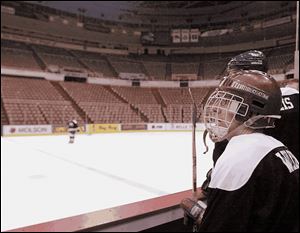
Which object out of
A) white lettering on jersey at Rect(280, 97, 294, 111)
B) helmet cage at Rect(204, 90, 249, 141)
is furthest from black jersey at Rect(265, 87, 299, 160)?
helmet cage at Rect(204, 90, 249, 141)

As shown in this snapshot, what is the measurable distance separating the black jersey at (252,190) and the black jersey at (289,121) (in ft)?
3.24

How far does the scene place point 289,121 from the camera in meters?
1.88

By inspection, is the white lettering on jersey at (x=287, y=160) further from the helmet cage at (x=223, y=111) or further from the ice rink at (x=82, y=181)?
the ice rink at (x=82, y=181)

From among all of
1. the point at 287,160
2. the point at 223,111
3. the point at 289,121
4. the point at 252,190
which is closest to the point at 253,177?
the point at 252,190

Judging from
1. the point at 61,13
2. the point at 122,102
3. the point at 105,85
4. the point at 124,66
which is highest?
the point at 61,13

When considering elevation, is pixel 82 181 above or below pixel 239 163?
below

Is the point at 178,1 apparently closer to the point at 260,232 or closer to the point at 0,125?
the point at 0,125

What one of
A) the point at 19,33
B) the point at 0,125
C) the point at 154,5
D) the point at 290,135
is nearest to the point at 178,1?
the point at 154,5

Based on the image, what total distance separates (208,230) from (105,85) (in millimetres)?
21973

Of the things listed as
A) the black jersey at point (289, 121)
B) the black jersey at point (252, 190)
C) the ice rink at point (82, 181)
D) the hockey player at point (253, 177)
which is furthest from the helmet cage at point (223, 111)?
the black jersey at point (289, 121)

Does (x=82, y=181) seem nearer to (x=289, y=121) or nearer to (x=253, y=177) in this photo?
(x=289, y=121)

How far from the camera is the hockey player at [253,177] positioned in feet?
2.76

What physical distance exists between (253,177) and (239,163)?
0.05 meters

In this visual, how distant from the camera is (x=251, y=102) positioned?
1.01 m
